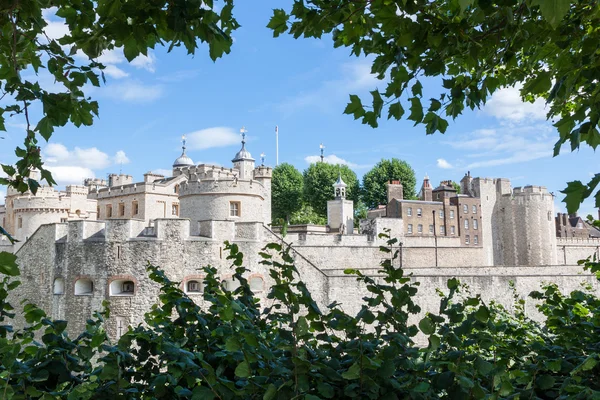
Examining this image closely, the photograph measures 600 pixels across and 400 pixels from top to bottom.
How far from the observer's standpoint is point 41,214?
138 feet

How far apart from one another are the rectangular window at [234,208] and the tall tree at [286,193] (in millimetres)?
32446

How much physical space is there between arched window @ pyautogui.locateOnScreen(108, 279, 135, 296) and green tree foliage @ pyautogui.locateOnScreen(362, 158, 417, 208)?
134 feet

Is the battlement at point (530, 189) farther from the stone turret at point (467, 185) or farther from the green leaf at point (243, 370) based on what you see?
the green leaf at point (243, 370)

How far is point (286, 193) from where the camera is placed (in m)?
61.0

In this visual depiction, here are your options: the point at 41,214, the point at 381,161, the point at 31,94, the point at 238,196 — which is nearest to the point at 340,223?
the point at 381,161

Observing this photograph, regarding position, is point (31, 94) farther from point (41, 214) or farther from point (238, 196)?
point (41, 214)

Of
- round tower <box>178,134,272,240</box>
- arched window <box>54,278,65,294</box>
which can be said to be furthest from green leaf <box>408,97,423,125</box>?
round tower <box>178,134,272,240</box>

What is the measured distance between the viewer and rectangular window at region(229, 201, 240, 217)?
27.2 m

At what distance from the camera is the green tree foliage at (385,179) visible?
58.8 m

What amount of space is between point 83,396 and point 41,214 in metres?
44.2

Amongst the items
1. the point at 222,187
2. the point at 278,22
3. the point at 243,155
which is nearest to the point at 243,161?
the point at 243,155

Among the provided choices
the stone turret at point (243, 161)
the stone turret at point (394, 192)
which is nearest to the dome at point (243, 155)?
the stone turret at point (243, 161)

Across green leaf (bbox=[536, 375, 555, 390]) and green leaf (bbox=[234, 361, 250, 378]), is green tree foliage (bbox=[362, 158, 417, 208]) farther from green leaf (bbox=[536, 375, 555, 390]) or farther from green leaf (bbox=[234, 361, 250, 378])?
green leaf (bbox=[234, 361, 250, 378])

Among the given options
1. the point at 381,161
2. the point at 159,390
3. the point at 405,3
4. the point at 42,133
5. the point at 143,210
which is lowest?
the point at 159,390
